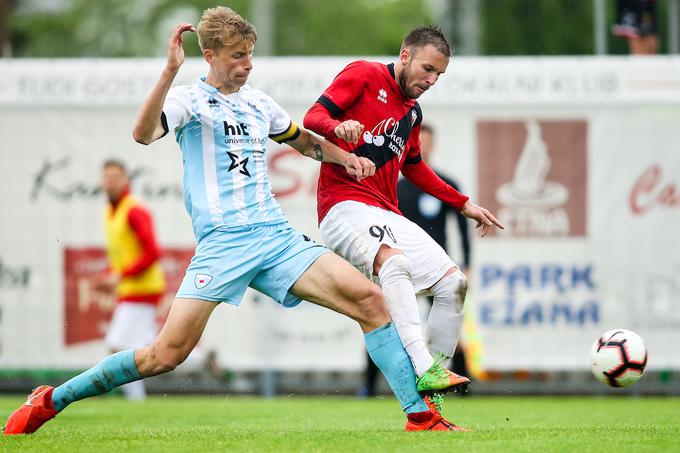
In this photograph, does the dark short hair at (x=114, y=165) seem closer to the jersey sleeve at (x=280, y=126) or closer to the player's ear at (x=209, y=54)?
the jersey sleeve at (x=280, y=126)

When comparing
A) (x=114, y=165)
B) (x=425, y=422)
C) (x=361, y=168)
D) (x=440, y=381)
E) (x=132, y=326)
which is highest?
(x=114, y=165)

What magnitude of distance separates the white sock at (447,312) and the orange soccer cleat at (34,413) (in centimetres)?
215

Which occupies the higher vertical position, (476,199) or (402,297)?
(476,199)

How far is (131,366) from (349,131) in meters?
1.72

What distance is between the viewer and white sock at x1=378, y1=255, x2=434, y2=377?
262 inches

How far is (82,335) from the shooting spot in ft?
41.7

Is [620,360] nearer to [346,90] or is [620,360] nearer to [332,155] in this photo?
[332,155]

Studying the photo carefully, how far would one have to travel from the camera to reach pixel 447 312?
6.85 metres

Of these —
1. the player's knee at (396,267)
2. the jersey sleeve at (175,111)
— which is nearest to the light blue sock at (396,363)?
the player's knee at (396,267)

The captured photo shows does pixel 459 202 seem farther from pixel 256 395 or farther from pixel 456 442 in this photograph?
pixel 256 395

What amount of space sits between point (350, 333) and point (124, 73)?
354 cm

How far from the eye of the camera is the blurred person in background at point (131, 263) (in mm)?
11633

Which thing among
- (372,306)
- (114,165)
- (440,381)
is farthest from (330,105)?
(114,165)

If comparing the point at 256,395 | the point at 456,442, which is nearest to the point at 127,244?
the point at 256,395
